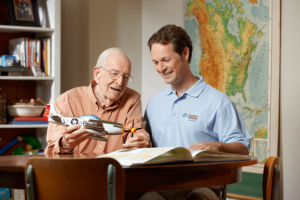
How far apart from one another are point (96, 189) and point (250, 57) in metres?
2.17

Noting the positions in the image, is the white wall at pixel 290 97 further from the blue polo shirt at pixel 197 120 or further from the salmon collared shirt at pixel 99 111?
the salmon collared shirt at pixel 99 111

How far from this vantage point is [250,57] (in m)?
2.84

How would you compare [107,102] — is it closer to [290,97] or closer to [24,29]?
[24,29]

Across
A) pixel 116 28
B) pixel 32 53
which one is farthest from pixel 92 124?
pixel 116 28

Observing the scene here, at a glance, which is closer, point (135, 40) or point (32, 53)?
point (32, 53)

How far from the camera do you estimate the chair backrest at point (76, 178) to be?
40.6 inches

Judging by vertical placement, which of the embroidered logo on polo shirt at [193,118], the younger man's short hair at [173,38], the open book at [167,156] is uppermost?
the younger man's short hair at [173,38]

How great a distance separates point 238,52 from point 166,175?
2051 mm

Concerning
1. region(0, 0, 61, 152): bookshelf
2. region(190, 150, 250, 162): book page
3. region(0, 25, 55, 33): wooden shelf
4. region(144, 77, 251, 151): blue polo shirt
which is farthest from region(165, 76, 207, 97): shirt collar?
region(0, 25, 55, 33): wooden shelf

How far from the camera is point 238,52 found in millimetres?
2908

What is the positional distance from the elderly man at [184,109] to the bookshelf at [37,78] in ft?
3.87

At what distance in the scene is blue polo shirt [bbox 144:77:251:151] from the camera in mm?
1812

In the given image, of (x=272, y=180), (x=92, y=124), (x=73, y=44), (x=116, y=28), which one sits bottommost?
(x=272, y=180)

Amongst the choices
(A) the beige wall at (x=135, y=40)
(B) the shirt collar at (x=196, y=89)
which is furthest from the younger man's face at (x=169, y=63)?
(A) the beige wall at (x=135, y=40)
